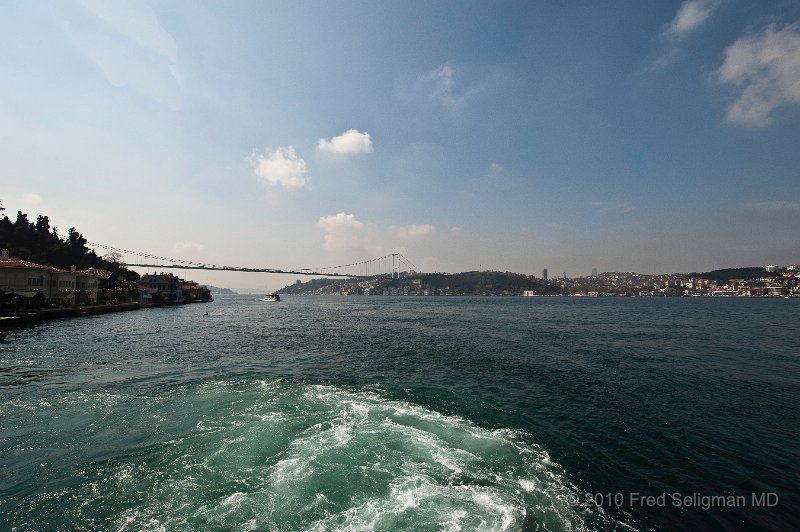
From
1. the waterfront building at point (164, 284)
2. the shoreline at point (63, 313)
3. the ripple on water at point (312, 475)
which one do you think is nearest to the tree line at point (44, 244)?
the waterfront building at point (164, 284)

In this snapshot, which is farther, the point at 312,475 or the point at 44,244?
the point at 44,244

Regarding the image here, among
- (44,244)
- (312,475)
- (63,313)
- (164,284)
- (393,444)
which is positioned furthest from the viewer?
(164,284)

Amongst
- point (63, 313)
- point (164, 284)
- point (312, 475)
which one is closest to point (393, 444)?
point (312, 475)

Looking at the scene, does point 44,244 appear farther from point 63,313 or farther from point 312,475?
point 312,475

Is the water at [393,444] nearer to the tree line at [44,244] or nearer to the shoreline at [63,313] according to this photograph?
the shoreline at [63,313]

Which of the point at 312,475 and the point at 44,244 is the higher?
the point at 44,244

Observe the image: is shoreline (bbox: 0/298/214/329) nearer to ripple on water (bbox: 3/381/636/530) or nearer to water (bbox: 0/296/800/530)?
water (bbox: 0/296/800/530)

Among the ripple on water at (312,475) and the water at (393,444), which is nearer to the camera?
the ripple on water at (312,475)

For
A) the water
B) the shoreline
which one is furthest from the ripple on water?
the shoreline
